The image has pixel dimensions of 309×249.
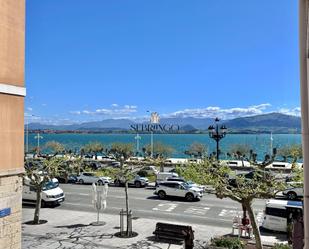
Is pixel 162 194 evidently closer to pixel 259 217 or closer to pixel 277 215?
pixel 259 217

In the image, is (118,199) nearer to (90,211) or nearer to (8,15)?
(90,211)

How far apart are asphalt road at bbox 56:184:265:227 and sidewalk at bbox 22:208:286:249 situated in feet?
5.70

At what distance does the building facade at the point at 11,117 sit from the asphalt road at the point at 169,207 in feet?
38.4

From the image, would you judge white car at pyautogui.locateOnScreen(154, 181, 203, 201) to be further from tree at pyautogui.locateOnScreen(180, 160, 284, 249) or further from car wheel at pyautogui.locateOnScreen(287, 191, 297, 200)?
tree at pyautogui.locateOnScreen(180, 160, 284, 249)

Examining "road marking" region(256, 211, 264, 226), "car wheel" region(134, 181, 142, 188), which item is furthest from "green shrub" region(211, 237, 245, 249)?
"car wheel" region(134, 181, 142, 188)

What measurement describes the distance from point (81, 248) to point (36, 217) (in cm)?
633

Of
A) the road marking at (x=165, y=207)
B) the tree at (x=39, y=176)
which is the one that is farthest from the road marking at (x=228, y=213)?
the tree at (x=39, y=176)

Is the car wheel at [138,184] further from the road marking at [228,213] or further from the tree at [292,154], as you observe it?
the tree at [292,154]

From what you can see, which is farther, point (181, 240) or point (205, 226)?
point (205, 226)

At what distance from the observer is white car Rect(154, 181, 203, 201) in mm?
31344

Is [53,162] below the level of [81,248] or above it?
above

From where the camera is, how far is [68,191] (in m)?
35.8

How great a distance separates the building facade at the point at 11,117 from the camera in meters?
14.8

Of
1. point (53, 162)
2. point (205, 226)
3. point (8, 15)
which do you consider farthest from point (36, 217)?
point (8, 15)
